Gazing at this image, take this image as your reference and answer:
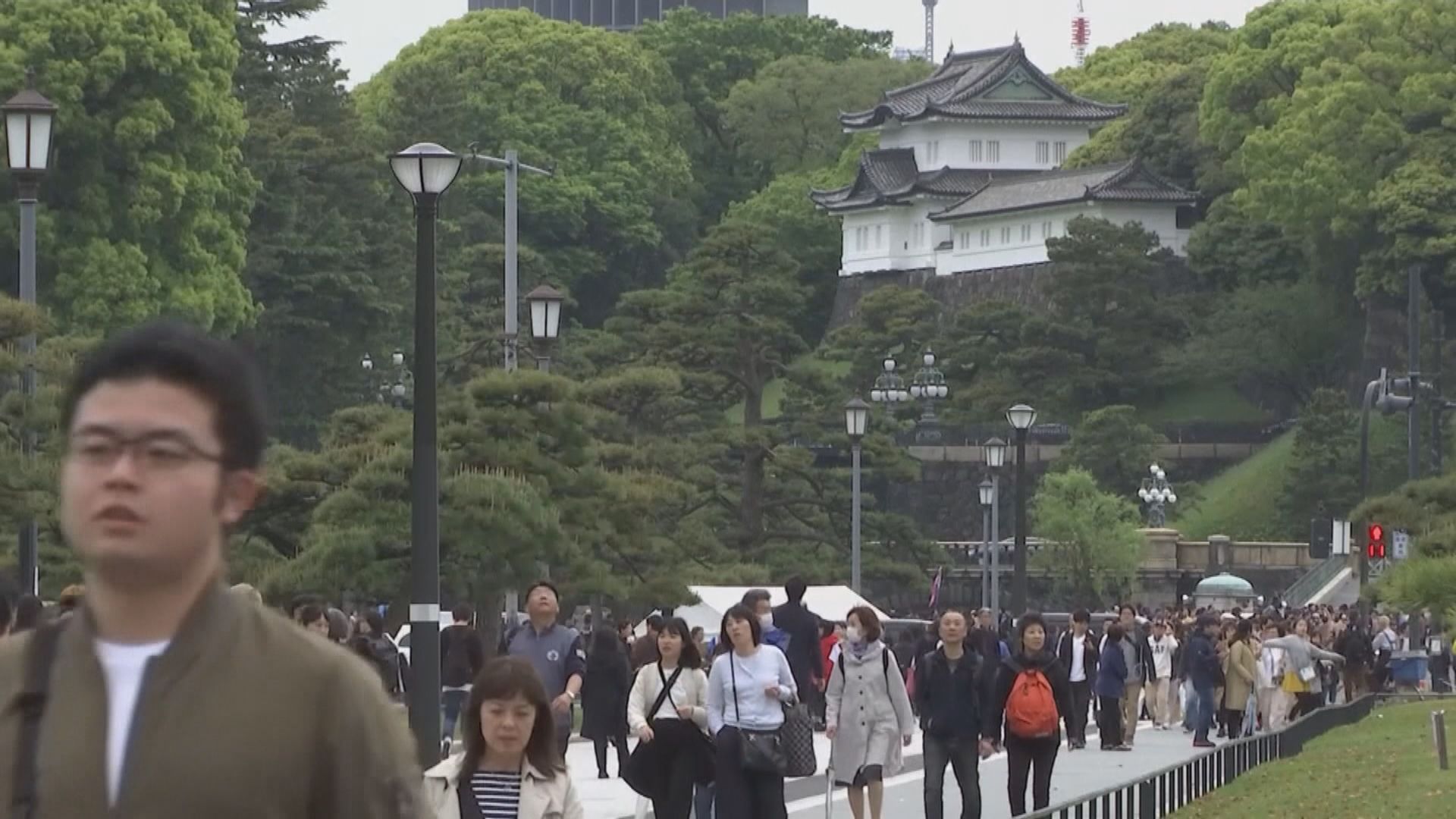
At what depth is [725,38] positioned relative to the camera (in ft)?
332

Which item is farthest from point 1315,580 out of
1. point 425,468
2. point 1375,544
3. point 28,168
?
point 425,468

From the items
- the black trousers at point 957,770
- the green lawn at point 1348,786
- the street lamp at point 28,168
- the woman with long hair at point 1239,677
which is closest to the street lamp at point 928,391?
the woman with long hair at point 1239,677

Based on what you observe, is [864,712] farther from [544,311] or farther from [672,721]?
[544,311]

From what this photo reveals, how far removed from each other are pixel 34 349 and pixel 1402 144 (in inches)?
2040

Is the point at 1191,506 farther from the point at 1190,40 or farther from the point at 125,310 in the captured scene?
the point at 125,310

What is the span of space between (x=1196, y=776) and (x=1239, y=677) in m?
8.81

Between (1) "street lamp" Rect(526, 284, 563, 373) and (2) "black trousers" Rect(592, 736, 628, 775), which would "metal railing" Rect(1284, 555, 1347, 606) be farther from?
(2) "black trousers" Rect(592, 736, 628, 775)

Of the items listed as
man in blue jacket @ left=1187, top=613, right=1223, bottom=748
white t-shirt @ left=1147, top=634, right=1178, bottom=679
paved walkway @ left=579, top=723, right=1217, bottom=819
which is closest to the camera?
paved walkway @ left=579, top=723, right=1217, bottom=819

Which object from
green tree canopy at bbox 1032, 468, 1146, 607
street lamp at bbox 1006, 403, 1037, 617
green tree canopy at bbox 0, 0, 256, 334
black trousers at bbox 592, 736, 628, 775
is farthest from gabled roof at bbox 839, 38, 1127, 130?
black trousers at bbox 592, 736, 628, 775

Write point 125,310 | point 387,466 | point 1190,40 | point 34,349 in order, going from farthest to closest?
point 1190,40 < point 125,310 < point 387,466 < point 34,349

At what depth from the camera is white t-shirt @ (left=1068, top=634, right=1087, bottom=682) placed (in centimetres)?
2383

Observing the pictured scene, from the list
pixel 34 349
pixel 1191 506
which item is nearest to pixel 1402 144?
pixel 1191 506

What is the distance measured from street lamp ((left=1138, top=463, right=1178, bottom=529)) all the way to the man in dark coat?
173ft

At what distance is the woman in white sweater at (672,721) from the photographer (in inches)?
473
